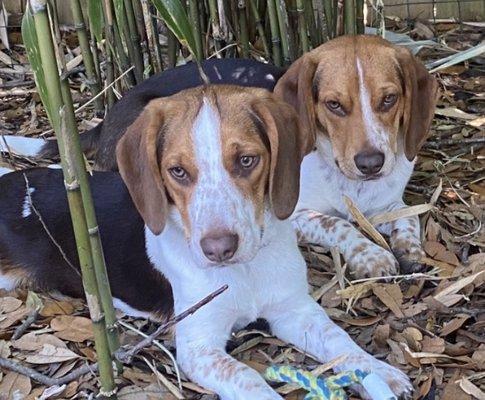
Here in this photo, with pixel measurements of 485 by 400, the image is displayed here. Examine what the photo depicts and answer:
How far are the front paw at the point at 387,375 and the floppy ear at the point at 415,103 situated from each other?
1426mm

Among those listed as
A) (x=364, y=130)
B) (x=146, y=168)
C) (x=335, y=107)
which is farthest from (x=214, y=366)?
(x=335, y=107)

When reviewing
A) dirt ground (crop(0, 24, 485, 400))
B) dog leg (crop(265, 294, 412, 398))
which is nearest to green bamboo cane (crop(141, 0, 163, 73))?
dirt ground (crop(0, 24, 485, 400))

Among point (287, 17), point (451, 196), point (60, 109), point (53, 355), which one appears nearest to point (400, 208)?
point (451, 196)

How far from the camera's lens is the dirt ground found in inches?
142

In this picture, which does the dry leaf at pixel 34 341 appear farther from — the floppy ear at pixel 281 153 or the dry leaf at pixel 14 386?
the floppy ear at pixel 281 153

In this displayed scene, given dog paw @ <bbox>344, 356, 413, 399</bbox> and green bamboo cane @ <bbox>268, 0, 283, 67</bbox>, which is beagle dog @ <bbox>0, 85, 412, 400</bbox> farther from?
green bamboo cane @ <bbox>268, 0, 283, 67</bbox>

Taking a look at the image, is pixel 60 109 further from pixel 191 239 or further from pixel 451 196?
pixel 451 196

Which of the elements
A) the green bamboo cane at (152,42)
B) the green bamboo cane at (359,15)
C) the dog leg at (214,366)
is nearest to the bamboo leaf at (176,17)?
the dog leg at (214,366)

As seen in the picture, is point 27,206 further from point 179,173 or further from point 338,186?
point 338,186

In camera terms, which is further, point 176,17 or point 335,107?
point 335,107

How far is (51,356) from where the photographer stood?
385 cm

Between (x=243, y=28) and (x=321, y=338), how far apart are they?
2703 millimetres

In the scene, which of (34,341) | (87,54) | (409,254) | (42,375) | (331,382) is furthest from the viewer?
(87,54)

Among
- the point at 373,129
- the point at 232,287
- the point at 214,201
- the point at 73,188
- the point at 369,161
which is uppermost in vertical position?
the point at 73,188
